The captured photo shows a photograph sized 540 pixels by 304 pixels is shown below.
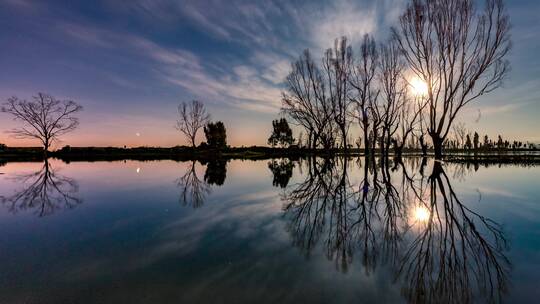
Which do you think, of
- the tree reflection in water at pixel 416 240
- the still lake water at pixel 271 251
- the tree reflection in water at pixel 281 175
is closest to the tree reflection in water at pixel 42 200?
the still lake water at pixel 271 251

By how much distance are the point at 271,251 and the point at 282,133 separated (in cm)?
7923

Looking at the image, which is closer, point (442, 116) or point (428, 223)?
point (428, 223)

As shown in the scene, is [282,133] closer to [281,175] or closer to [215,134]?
[215,134]

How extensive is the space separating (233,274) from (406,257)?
227cm

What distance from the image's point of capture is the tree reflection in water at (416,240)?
3107mm

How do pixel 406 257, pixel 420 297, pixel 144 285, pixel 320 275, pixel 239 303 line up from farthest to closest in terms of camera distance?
pixel 406 257 < pixel 320 275 < pixel 144 285 < pixel 420 297 < pixel 239 303

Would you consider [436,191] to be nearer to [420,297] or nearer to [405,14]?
[420,297]

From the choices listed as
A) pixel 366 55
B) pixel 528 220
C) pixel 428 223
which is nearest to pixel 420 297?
pixel 428 223

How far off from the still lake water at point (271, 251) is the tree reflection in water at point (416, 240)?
19 mm

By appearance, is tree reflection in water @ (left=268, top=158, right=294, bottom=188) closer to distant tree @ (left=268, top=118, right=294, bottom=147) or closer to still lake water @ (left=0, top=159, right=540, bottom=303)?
still lake water @ (left=0, top=159, right=540, bottom=303)

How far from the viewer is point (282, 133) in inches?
3268

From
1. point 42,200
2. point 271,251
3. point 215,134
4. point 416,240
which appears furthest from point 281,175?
point 215,134

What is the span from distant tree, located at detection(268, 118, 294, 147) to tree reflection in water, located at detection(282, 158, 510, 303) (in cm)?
7461

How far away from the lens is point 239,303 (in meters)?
2.64
